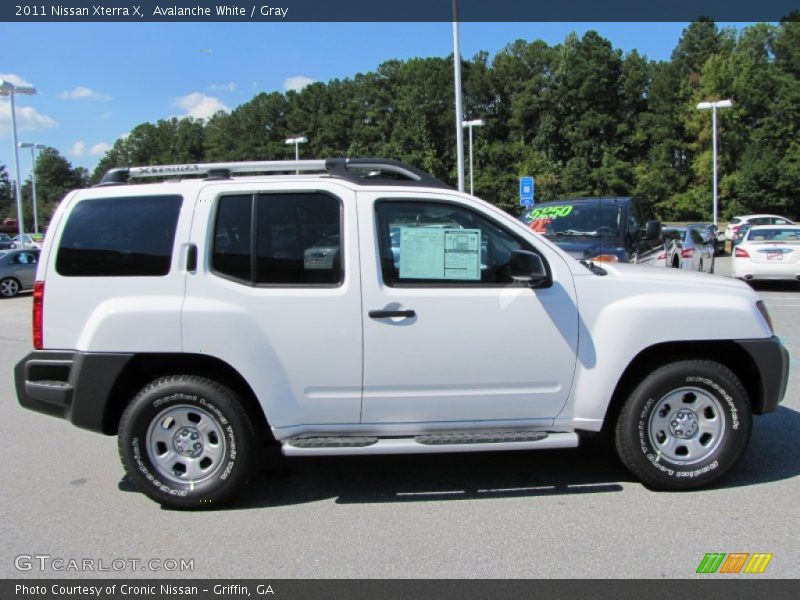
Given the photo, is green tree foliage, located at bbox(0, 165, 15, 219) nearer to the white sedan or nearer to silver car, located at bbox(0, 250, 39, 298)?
silver car, located at bbox(0, 250, 39, 298)

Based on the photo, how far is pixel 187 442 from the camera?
4.18 metres

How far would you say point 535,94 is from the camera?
78375 mm

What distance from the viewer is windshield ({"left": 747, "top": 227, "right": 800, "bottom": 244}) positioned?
15125 millimetres

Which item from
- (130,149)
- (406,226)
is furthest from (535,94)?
(406,226)

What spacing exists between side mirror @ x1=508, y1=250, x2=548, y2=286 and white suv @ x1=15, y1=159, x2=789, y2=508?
0.04ft

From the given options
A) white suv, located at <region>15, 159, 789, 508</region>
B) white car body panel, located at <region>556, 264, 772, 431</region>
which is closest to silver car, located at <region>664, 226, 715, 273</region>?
white car body panel, located at <region>556, 264, 772, 431</region>

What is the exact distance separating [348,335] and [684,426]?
7.20ft

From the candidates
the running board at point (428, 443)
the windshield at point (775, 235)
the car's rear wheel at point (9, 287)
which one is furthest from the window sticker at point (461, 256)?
the car's rear wheel at point (9, 287)

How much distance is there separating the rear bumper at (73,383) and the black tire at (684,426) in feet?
10.3

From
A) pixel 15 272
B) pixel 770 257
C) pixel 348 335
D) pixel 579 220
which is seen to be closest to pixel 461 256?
pixel 348 335

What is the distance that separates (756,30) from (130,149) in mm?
80838

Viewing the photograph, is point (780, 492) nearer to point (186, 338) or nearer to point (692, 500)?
point (692, 500)

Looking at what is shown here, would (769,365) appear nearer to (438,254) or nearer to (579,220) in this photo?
(438,254)

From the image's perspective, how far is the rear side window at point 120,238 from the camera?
163 inches
